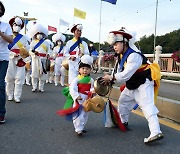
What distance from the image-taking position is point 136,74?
4.25 m

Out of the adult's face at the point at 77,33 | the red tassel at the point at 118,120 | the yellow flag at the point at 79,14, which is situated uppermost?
the yellow flag at the point at 79,14

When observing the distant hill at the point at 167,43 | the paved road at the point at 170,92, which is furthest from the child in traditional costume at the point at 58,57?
the distant hill at the point at 167,43

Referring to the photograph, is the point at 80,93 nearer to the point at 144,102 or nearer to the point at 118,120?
the point at 118,120

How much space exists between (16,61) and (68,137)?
3.36m

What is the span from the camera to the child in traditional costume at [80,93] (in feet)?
14.3

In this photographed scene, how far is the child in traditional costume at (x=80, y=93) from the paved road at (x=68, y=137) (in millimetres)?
194

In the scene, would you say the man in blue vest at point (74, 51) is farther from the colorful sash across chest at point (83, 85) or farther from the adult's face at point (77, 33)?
the colorful sash across chest at point (83, 85)

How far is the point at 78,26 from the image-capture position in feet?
25.0

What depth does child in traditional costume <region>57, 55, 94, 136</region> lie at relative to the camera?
4355mm

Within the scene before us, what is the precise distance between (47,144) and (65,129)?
0.81m

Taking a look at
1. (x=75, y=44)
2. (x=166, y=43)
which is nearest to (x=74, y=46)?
(x=75, y=44)

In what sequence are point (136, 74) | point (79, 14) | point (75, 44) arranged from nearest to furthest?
1. point (136, 74)
2. point (75, 44)
3. point (79, 14)

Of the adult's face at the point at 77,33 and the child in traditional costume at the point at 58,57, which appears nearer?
the adult's face at the point at 77,33

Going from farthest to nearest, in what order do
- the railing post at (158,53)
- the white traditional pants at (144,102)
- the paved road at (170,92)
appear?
the railing post at (158,53), the paved road at (170,92), the white traditional pants at (144,102)
